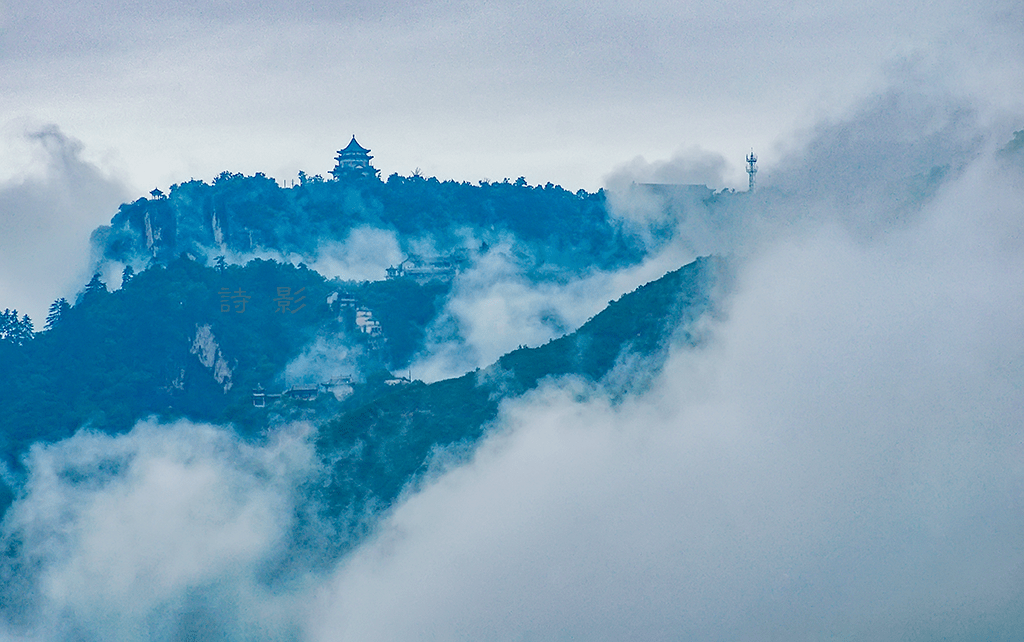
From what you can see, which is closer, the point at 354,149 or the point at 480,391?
the point at 480,391

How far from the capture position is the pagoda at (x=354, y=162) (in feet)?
320

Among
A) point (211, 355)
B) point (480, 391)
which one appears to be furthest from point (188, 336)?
point (480, 391)

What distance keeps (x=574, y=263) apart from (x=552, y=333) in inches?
427

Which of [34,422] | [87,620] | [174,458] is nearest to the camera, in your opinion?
[87,620]

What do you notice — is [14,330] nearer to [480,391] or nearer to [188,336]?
[188,336]

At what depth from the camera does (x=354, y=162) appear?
321 feet

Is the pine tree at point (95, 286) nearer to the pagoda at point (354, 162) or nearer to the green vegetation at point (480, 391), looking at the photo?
the pagoda at point (354, 162)

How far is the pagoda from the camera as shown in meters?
97.5

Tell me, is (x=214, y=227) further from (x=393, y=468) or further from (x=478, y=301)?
(x=393, y=468)

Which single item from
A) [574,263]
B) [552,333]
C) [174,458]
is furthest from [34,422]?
[574,263]

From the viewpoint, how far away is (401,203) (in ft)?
313

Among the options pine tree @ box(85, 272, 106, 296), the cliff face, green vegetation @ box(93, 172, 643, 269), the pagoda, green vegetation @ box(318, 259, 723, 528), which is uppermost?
the pagoda

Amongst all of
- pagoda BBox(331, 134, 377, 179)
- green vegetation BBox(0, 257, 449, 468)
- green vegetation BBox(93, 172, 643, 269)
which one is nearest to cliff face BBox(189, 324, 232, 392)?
green vegetation BBox(0, 257, 449, 468)

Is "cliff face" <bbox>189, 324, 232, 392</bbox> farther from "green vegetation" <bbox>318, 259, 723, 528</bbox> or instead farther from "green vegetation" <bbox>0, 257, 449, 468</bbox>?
"green vegetation" <bbox>318, 259, 723, 528</bbox>
